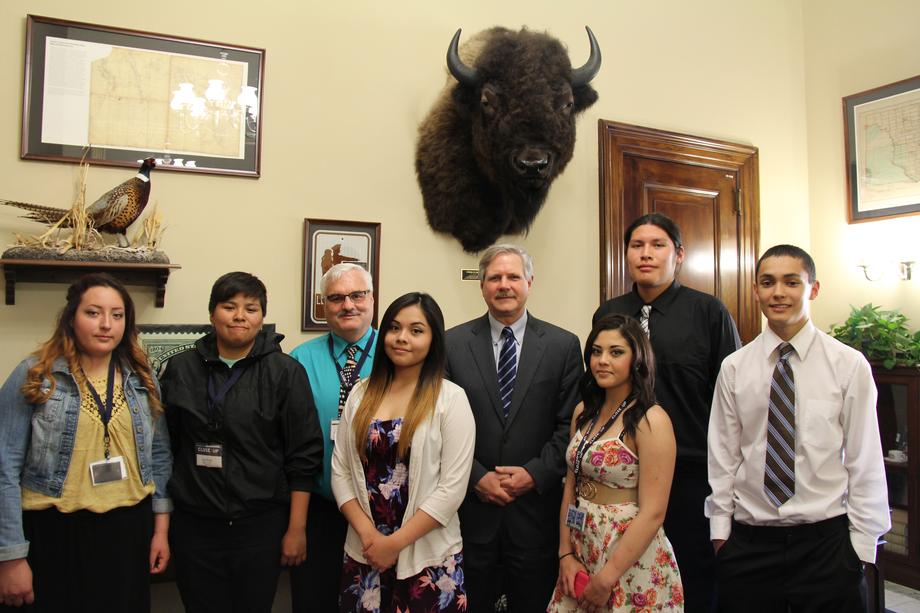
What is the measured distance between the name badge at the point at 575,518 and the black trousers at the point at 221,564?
91 cm

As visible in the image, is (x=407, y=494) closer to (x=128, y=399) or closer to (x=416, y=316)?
(x=416, y=316)

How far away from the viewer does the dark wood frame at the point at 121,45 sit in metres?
2.71

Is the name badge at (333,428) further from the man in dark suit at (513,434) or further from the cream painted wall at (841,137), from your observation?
the cream painted wall at (841,137)

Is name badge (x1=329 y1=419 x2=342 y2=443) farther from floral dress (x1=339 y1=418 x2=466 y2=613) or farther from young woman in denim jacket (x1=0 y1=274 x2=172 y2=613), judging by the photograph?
young woman in denim jacket (x1=0 y1=274 x2=172 y2=613)

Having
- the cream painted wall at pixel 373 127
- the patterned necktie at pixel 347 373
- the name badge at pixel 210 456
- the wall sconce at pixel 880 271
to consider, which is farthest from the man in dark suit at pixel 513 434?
the wall sconce at pixel 880 271

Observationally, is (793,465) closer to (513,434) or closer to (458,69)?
(513,434)

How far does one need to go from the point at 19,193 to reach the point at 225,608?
1895 mm

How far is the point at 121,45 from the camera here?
2.85m

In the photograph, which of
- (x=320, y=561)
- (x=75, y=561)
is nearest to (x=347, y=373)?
(x=320, y=561)

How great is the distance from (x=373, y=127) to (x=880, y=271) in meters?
3.20

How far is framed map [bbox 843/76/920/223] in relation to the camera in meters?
3.95

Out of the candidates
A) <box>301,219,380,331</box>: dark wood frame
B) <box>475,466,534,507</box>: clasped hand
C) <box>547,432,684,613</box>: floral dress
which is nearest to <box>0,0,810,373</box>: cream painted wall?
<box>301,219,380,331</box>: dark wood frame

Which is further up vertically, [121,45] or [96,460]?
[121,45]

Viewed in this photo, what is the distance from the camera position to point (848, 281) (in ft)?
14.0
